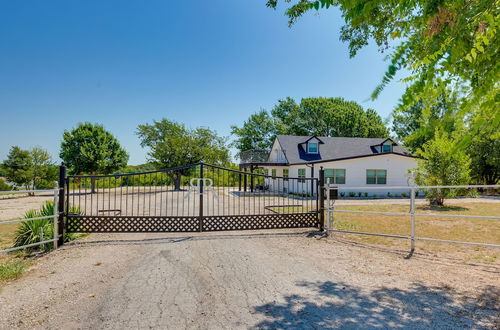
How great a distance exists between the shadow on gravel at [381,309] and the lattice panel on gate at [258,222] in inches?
151

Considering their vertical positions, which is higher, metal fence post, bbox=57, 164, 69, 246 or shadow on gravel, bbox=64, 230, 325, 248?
metal fence post, bbox=57, 164, 69, 246

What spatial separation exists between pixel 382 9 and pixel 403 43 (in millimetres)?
2816

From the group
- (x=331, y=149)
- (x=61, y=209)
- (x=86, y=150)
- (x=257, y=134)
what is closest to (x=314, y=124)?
(x=257, y=134)

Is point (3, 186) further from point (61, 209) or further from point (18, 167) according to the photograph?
point (61, 209)

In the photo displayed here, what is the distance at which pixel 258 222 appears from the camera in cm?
785

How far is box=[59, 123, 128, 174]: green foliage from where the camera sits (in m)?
24.8


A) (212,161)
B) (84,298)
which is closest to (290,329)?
(84,298)

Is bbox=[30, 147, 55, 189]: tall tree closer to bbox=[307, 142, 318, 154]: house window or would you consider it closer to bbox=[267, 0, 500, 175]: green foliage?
bbox=[307, 142, 318, 154]: house window

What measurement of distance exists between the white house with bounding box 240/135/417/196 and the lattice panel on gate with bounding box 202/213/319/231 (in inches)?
422

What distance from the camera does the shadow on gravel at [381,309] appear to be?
3.07 m

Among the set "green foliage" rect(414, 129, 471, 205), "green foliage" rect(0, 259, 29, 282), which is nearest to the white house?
"green foliage" rect(414, 129, 471, 205)

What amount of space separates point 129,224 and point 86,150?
21.8 metres

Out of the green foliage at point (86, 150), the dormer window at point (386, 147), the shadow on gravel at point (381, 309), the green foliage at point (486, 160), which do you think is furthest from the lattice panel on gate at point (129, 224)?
the dormer window at point (386, 147)

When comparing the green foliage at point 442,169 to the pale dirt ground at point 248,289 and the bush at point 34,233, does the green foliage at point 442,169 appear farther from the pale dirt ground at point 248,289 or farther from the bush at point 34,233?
the bush at point 34,233
